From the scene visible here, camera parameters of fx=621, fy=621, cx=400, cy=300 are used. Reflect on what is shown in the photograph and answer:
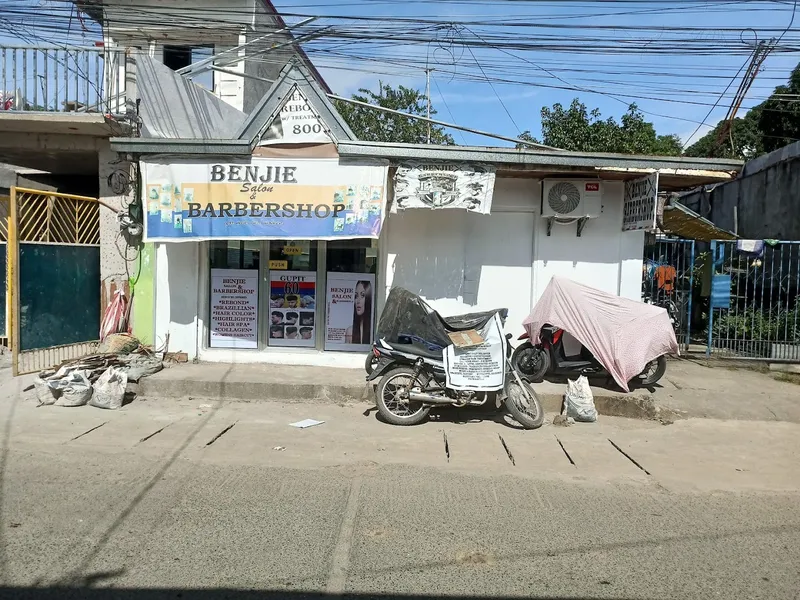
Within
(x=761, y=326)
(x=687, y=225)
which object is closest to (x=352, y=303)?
(x=761, y=326)

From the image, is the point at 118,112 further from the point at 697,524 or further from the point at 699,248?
the point at 699,248

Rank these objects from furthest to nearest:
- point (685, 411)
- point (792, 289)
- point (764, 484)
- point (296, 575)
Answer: point (792, 289) < point (685, 411) < point (764, 484) < point (296, 575)

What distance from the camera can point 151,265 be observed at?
9453 mm

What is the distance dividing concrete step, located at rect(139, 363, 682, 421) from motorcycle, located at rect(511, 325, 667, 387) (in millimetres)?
219

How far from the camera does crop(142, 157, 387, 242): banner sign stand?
336 inches

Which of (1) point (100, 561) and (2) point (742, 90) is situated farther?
(2) point (742, 90)

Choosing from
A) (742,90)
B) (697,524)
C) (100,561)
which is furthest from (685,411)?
(742,90)

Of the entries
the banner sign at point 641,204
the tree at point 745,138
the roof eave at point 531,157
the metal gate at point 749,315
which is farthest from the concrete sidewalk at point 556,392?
the tree at point 745,138

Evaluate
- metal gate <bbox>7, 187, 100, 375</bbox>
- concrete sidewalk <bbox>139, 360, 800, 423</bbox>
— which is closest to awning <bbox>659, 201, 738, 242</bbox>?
concrete sidewalk <bbox>139, 360, 800, 423</bbox>

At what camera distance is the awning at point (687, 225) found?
11.3 metres

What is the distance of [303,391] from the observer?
8.22 meters

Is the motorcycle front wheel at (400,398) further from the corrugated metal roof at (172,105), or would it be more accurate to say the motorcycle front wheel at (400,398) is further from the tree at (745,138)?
the tree at (745,138)

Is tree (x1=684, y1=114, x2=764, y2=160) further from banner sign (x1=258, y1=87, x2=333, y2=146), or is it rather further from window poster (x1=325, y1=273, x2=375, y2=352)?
banner sign (x1=258, y1=87, x2=333, y2=146)

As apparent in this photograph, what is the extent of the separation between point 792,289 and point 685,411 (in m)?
5.69
